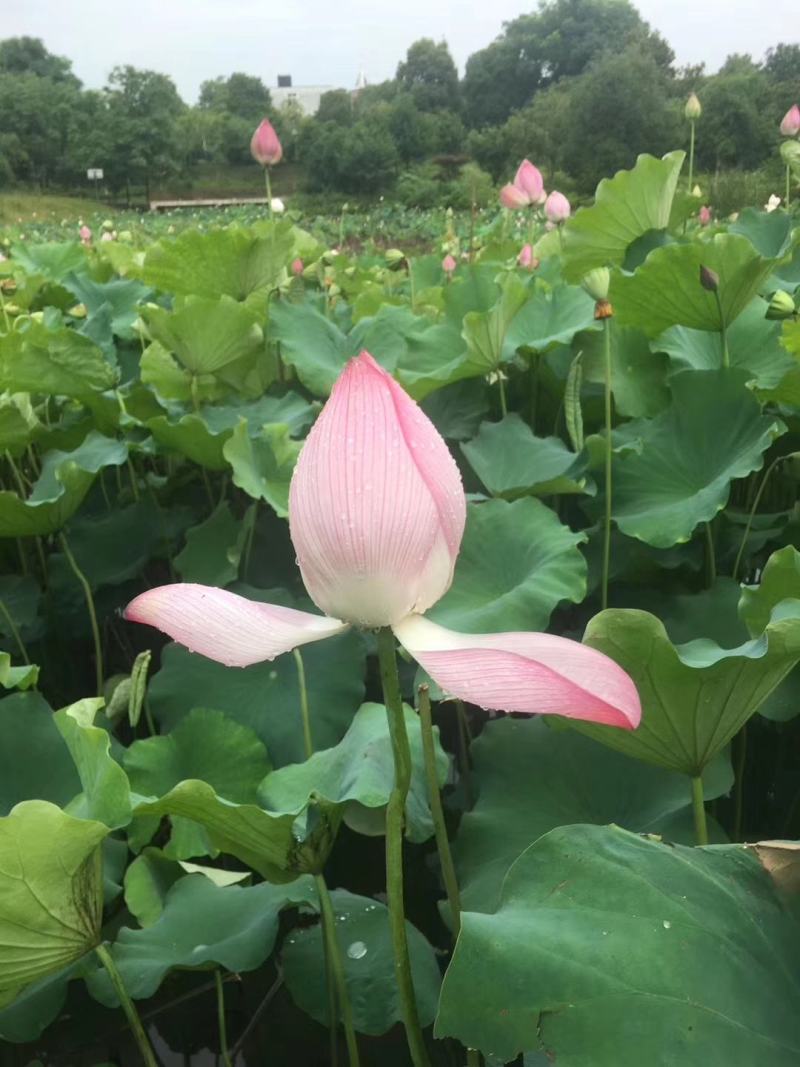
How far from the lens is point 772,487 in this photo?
3.57ft

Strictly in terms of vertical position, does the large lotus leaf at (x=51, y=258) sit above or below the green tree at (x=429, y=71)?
below

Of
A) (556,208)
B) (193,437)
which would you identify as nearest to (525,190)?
(556,208)

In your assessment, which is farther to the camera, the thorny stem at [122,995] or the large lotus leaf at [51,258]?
the large lotus leaf at [51,258]

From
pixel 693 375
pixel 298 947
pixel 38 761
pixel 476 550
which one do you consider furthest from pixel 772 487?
pixel 38 761

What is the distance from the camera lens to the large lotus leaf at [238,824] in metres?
0.53

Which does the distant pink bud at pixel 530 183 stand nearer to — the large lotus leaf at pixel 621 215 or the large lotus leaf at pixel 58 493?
the large lotus leaf at pixel 621 215

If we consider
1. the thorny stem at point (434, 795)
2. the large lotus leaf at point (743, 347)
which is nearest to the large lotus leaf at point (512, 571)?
the thorny stem at point (434, 795)

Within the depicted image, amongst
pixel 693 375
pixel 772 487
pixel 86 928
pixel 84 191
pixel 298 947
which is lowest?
pixel 298 947

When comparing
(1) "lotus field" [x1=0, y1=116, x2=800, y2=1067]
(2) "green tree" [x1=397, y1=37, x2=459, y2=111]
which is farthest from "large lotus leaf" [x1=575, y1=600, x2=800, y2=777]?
(2) "green tree" [x1=397, y1=37, x2=459, y2=111]

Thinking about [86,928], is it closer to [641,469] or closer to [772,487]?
[641,469]

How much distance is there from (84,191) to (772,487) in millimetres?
34546

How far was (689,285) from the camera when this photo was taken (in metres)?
0.98

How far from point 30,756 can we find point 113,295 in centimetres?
105

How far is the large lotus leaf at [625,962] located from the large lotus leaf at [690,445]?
0.50m
